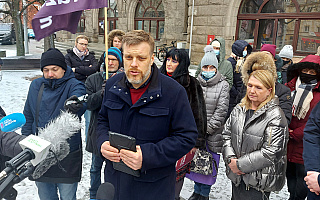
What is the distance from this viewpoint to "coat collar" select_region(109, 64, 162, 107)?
1743 mm

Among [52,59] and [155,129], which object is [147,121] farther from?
[52,59]

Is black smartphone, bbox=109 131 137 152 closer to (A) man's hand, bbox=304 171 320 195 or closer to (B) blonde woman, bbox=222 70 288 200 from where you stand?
(B) blonde woman, bbox=222 70 288 200

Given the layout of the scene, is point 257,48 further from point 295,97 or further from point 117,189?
point 117,189

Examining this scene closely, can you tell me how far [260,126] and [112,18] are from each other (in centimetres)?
2088

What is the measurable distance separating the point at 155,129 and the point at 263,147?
1.22m

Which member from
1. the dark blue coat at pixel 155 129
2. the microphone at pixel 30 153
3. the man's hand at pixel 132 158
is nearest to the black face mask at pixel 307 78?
the dark blue coat at pixel 155 129

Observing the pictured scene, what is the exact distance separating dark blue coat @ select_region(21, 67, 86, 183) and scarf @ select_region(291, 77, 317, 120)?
2550 millimetres

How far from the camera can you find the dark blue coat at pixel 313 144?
6.76ft

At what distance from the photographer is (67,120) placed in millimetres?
2018

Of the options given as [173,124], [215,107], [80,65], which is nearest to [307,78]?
[215,107]

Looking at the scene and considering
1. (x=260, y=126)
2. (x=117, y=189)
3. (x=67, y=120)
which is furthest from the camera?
(x=260, y=126)

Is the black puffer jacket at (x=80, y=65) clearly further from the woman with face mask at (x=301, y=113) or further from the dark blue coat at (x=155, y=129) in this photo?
the woman with face mask at (x=301, y=113)

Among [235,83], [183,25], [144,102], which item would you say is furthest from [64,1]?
[183,25]

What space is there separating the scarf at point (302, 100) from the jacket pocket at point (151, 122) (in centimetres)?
204
